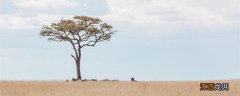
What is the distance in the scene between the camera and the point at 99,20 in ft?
189

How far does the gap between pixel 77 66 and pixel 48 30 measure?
5.64m

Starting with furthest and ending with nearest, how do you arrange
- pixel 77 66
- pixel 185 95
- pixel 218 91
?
pixel 77 66 → pixel 218 91 → pixel 185 95

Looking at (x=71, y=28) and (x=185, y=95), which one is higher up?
(x=71, y=28)

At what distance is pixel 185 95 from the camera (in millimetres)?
20438

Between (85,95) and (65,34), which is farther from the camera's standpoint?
(65,34)

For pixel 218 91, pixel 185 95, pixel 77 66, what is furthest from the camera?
pixel 77 66

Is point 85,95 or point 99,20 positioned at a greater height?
point 99,20

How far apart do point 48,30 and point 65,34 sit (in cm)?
203

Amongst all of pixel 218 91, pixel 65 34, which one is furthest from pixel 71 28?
pixel 218 91

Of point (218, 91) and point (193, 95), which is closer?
point (193, 95)

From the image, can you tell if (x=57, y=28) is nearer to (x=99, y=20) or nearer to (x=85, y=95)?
(x=99, y=20)

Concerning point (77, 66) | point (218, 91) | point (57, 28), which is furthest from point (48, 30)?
point (218, 91)

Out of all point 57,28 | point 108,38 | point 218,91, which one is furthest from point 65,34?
point 218,91

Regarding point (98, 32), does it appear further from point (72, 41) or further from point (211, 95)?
point (211, 95)
